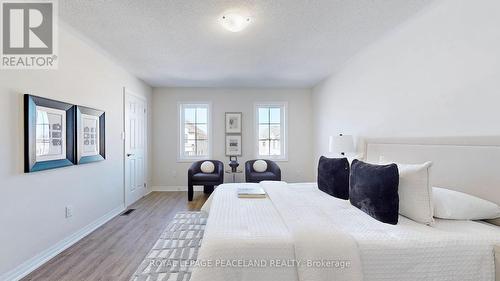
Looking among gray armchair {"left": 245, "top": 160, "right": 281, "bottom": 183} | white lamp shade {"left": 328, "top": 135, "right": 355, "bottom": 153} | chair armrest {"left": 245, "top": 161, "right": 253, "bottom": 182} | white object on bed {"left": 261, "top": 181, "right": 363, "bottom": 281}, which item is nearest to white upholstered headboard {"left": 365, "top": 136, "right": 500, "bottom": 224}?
white lamp shade {"left": 328, "top": 135, "right": 355, "bottom": 153}

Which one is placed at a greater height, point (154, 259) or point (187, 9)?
point (187, 9)

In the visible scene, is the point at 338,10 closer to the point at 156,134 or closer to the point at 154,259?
the point at 154,259

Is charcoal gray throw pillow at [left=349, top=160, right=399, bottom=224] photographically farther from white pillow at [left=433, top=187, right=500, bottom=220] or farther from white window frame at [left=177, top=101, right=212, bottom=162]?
white window frame at [left=177, top=101, right=212, bottom=162]

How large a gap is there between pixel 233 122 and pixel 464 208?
4.24 metres

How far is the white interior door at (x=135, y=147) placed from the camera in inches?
157

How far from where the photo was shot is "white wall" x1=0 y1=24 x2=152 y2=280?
1.88 meters

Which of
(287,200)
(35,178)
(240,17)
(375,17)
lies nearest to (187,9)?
(240,17)

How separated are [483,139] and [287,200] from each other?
151 centimetres

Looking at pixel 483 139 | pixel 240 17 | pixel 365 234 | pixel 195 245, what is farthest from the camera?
pixel 195 245

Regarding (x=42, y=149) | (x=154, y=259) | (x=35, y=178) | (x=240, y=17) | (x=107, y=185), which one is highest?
(x=240, y=17)

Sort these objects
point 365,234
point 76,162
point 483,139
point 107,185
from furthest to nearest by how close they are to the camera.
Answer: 1. point 107,185
2. point 76,162
3. point 483,139
4. point 365,234

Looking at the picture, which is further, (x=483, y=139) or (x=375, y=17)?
(x=375, y=17)

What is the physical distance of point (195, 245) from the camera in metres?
2.40

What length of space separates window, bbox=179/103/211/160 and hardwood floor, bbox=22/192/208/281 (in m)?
1.76
